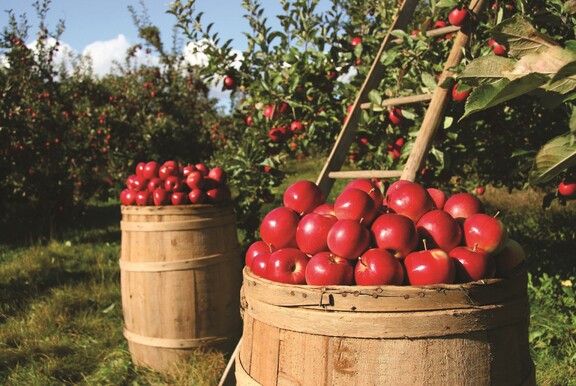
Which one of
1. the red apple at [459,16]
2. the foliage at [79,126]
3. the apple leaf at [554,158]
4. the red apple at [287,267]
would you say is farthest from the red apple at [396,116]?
the foliage at [79,126]

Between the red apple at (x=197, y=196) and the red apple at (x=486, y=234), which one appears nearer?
the red apple at (x=486, y=234)

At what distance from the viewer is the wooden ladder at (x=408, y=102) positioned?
8.48 feet

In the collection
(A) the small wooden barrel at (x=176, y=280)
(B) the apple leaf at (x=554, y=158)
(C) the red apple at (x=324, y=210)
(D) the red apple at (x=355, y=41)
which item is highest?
(D) the red apple at (x=355, y=41)

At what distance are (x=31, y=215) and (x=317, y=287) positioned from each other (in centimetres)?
682

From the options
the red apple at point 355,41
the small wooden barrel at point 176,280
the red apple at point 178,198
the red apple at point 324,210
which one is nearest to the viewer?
the red apple at point 324,210

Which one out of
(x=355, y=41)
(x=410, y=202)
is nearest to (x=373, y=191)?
(x=410, y=202)

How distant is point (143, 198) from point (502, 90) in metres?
2.42

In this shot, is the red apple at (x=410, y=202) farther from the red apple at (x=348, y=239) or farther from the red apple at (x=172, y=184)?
the red apple at (x=172, y=184)

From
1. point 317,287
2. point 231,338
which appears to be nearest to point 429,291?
point 317,287

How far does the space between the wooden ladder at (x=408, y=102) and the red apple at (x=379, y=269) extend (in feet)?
4.00

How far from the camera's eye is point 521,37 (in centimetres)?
99

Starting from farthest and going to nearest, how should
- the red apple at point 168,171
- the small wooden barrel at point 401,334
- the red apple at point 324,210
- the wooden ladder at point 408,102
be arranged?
the red apple at point 168,171, the wooden ladder at point 408,102, the red apple at point 324,210, the small wooden barrel at point 401,334

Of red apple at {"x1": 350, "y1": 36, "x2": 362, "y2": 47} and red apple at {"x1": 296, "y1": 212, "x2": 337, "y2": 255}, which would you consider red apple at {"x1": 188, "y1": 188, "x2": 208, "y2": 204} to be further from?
red apple at {"x1": 296, "y1": 212, "x2": 337, "y2": 255}

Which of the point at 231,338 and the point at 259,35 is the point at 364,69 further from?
the point at 231,338
